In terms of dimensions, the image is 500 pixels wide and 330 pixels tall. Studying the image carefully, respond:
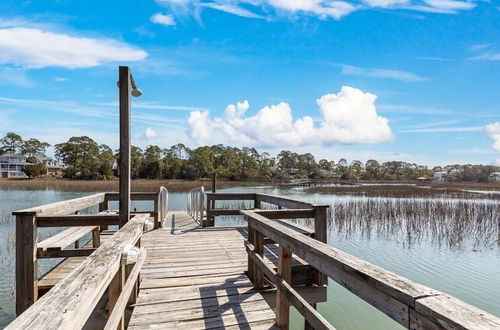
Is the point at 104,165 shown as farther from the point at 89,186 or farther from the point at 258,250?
the point at 258,250

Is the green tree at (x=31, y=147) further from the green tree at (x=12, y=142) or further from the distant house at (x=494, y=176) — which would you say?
the distant house at (x=494, y=176)

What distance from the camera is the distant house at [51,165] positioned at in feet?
251

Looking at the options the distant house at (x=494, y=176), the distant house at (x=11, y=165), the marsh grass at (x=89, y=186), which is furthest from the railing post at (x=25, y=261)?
the distant house at (x=494, y=176)

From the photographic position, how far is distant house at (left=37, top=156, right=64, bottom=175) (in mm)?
76394

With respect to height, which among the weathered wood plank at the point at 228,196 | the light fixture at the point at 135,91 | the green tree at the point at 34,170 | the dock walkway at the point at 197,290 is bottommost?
the dock walkway at the point at 197,290

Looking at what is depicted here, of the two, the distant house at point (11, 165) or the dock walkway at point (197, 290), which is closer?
the dock walkway at point (197, 290)

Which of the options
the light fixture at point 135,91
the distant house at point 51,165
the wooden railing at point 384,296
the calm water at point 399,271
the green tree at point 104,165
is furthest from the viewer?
the distant house at point 51,165

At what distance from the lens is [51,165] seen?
3314 inches

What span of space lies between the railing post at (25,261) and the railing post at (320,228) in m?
3.48

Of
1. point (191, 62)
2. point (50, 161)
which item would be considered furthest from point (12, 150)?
point (191, 62)

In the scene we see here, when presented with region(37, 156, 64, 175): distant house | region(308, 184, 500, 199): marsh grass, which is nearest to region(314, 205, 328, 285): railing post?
region(308, 184, 500, 199): marsh grass

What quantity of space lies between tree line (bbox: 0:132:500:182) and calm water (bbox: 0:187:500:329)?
46.4 metres

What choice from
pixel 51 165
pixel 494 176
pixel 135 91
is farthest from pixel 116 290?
pixel 494 176

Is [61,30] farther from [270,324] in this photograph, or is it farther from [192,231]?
[270,324]
